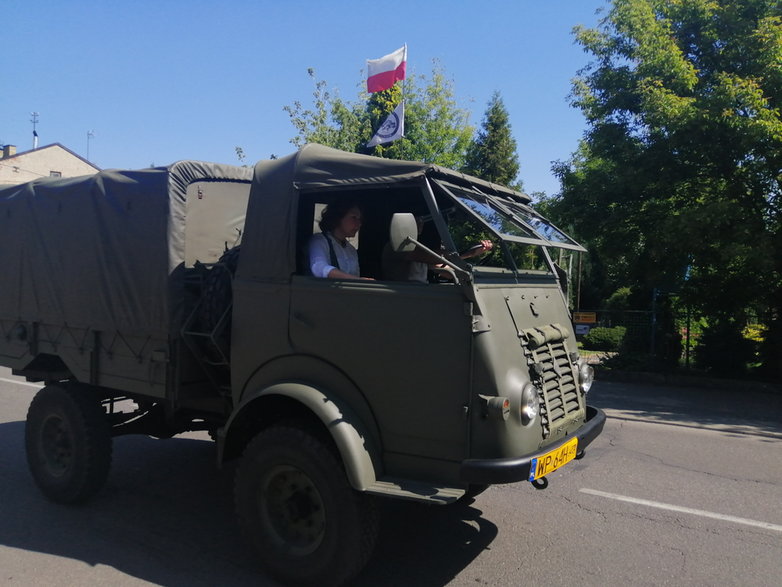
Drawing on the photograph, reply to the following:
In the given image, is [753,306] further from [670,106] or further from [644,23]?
[644,23]

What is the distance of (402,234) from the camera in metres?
3.30

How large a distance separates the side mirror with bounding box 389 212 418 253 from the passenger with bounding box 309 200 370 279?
71 cm

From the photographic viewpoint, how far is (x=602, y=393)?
11438 mm

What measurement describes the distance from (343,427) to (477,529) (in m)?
1.78

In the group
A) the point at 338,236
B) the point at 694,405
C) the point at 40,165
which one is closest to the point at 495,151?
the point at 694,405

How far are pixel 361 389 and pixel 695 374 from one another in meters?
11.2

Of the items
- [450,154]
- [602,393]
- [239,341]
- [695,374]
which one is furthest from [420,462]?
[450,154]

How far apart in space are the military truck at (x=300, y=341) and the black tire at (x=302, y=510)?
0.01 metres

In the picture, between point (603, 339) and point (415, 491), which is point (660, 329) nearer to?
point (603, 339)

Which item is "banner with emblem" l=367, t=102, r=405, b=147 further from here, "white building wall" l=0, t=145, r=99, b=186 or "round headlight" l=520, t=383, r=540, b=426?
"white building wall" l=0, t=145, r=99, b=186

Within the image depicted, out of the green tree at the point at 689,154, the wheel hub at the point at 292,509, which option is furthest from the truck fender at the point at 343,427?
the green tree at the point at 689,154

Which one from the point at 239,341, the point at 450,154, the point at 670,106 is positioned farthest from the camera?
the point at 450,154

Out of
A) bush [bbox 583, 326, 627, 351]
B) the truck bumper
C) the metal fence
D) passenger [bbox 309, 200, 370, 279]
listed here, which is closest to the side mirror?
passenger [bbox 309, 200, 370, 279]

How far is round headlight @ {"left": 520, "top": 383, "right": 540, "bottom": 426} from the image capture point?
321 cm
